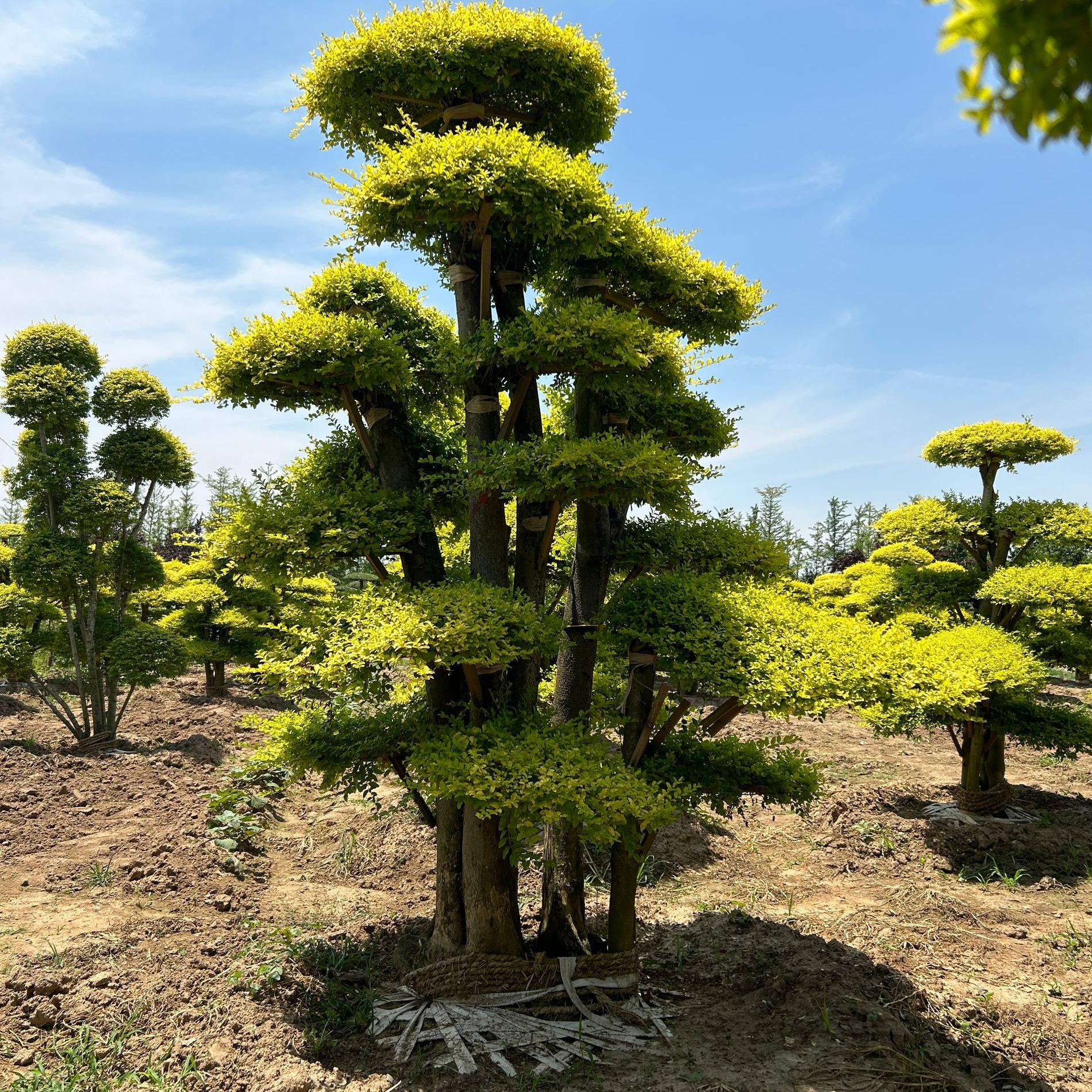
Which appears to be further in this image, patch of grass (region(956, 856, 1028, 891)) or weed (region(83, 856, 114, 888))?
patch of grass (region(956, 856, 1028, 891))

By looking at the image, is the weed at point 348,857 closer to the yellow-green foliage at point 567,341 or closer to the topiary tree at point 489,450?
the topiary tree at point 489,450

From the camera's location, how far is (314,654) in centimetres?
506

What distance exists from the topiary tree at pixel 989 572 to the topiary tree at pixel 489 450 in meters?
5.27

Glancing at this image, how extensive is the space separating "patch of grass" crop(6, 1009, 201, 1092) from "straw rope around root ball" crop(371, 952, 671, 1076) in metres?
1.23

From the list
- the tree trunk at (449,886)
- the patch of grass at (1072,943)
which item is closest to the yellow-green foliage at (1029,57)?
the tree trunk at (449,886)

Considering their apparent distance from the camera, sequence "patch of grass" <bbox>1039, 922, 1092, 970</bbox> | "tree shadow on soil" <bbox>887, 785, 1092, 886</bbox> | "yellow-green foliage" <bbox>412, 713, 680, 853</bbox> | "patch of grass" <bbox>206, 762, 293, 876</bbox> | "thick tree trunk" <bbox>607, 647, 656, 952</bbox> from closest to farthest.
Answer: "yellow-green foliage" <bbox>412, 713, 680, 853</bbox> → "thick tree trunk" <bbox>607, 647, 656, 952</bbox> → "patch of grass" <bbox>1039, 922, 1092, 970</bbox> → "patch of grass" <bbox>206, 762, 293, 876</bbox> → "tree shadow on soil" <bbox>887, 785, 1092, 886</bbox>

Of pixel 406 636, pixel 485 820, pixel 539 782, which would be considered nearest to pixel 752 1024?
pixel 485 820

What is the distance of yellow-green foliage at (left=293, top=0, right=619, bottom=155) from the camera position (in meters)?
5.59

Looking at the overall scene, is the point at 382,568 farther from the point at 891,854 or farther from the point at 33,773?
the point at 33,773

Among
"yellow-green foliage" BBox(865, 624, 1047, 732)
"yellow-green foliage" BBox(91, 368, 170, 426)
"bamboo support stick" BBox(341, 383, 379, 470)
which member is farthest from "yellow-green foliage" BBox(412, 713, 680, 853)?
"yellow-green foliage" BBox(91, 368, 170, 426)

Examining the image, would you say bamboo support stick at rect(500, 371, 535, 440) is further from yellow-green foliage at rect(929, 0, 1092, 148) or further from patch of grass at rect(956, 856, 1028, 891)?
A: patch of grass at rect(956, 856, 1028, 891)

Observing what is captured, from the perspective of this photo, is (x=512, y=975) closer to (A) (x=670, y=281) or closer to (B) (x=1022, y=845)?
(A) (x=670, y=281)

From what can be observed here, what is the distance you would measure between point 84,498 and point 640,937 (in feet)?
31.3

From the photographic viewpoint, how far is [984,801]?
1021 centimetres
